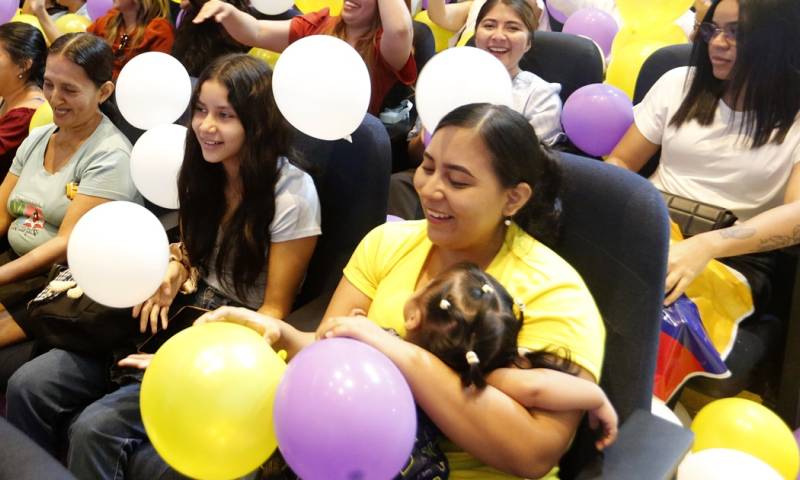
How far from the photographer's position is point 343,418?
79cm

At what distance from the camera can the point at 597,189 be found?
1.16 metres

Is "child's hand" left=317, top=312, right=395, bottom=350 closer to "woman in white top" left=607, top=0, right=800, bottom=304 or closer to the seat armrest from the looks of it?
the seat armrest

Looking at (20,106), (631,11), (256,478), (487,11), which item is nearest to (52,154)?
(20,106)

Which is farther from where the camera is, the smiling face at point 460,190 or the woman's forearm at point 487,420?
the smiling face at point 460,190

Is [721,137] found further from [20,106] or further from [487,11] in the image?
[20,106]

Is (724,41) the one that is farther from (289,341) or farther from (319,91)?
(289,341)

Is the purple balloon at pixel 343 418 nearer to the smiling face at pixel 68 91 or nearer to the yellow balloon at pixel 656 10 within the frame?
the smiling face at pixel 68 91

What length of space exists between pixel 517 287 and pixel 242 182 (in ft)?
2.35

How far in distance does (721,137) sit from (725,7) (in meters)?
0.31

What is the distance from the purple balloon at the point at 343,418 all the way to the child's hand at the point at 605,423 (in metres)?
0.30

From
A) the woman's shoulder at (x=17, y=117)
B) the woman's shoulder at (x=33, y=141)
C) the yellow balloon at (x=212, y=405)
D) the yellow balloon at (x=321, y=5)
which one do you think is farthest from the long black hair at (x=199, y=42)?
the yellow balloon at (x=212, y=405)

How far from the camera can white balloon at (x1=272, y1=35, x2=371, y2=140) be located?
1.50 m

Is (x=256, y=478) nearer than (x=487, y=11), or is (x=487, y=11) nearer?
(x=256, y=478)

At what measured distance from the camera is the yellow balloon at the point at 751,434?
1.42 meters
